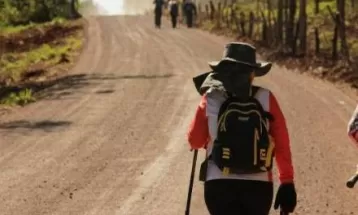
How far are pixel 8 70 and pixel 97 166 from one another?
771 inches

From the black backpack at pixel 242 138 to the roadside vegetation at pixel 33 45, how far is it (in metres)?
15.3

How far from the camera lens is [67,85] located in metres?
22.5

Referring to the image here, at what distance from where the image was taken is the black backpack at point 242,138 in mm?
4582

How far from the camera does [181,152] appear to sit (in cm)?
1212

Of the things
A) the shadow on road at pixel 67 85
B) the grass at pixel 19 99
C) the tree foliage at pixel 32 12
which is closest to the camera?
the grass at pixel 19 99

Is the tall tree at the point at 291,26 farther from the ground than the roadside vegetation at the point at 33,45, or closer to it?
farther from the ground

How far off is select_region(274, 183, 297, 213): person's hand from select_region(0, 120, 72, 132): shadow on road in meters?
10.4

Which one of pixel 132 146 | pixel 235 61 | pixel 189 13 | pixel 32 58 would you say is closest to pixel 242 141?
pixel 235 61

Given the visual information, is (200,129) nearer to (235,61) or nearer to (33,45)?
(235,61)

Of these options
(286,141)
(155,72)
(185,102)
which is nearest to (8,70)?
(155,72)

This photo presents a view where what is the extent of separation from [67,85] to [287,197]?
1831 centimetres

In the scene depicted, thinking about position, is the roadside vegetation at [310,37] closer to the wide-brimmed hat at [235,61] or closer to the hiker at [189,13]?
the hiker at [189,13]

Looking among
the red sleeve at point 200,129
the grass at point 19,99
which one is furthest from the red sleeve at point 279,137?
the grass at point 19,99

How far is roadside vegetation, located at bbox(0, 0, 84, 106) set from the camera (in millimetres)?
23938
